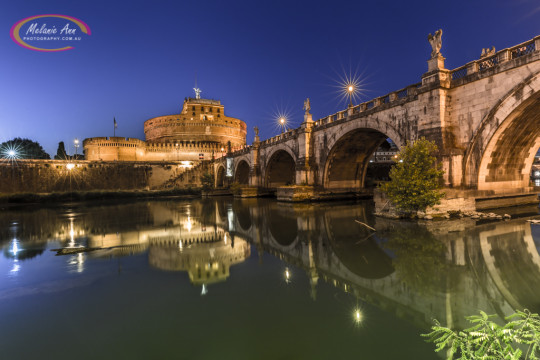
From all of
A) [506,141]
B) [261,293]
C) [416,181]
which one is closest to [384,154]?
[506,141]

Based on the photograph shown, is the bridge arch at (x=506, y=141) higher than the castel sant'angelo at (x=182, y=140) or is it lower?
lower

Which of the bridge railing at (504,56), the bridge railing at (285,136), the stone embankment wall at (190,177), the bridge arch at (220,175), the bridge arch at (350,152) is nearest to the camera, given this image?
the bridge railing at (504,56)

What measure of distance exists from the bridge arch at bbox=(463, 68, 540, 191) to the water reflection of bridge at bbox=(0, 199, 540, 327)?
10.7 feet

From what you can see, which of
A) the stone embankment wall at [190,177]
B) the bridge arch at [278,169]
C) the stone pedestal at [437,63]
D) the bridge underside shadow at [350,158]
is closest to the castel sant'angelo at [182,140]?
the stone embankment wall at [190,177]

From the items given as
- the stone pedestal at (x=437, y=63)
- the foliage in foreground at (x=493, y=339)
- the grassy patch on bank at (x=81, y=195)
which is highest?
the stone pedestal at (x=437, y=63)

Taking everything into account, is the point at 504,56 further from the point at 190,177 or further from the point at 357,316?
the point at 190,177

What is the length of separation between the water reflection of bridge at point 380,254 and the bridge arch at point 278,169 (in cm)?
2067

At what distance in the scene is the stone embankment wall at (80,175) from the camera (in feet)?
152

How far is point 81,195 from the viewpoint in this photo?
119 feet

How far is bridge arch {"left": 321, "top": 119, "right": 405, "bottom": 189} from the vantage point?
21.5m

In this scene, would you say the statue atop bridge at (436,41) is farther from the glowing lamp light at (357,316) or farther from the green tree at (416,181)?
the glowing lamp light at (357,316)

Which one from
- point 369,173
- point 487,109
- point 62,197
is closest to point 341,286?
point 487,109

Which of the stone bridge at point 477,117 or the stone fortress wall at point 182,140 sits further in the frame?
the stone fortress wall at point 182,140

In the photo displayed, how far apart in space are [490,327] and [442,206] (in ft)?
38.4
